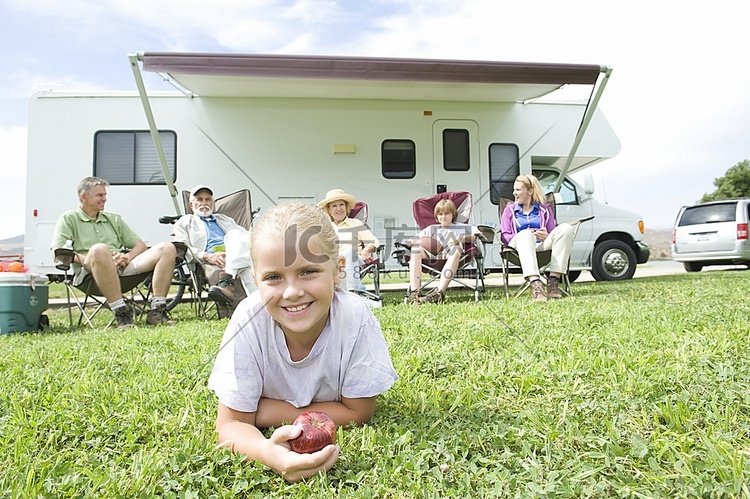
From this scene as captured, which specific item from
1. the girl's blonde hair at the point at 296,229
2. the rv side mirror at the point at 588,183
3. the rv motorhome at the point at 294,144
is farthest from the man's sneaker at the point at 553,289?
the girl's blonde hair at the point at 296,229

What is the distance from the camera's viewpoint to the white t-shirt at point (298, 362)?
160 cm

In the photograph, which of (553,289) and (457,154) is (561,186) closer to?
(457,154)

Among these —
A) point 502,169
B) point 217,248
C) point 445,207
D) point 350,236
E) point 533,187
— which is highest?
point 502,169

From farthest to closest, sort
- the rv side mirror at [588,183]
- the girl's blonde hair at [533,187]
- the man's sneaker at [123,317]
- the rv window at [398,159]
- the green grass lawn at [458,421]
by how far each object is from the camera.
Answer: the rv side mirror at [588,183] → the rv window at [398,159] → the girl's blonde hair at [533,187] → the man's sneaker at [123,317] → the green grass lawn at [458,421]

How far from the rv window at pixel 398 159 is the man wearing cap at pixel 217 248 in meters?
2.17

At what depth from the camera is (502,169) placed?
713 centimetres

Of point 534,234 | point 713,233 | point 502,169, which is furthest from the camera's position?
point 713,233

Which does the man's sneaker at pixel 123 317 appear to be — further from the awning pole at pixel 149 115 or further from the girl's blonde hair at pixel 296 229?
the girl's blonde hair at pixel 296 229

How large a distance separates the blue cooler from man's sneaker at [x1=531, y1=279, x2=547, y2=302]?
405cm

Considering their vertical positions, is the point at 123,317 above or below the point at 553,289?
below

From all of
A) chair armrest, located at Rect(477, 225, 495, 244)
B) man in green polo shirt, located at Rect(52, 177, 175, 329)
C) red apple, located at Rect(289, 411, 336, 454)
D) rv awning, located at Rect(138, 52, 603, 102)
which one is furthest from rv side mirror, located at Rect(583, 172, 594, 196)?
red apple, located at Rect(289, 411, 336, 454)

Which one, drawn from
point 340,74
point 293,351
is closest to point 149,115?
point 340,74

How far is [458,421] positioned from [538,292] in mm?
3407

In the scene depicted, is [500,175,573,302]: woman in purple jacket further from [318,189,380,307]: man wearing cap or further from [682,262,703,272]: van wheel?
[682,262,703,272]: van wheel
